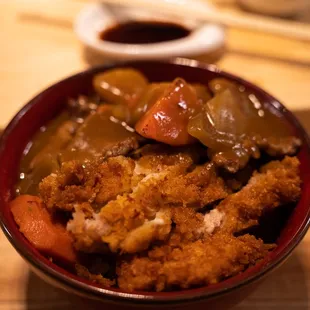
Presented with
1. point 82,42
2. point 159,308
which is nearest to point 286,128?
point 159,308

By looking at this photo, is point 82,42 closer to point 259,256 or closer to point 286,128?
point 286,128

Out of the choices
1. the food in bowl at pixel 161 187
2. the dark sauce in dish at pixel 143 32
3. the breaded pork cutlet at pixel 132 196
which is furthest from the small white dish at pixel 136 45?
the breaded pork cutlet at pixel 132 196

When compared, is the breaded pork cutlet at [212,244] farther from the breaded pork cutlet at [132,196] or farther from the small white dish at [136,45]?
the small white dish at [136,45]

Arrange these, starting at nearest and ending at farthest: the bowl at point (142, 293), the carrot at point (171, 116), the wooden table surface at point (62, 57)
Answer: the bowl at point (142, 293)
the carrot at point (171, 116)
the wooden table surface at point (62, 57)

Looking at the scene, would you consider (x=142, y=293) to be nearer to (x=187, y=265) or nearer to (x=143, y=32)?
(x=187, y=265)

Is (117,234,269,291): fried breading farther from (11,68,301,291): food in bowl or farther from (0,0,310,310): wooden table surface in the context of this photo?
(0,0,310,310): wooden table surface

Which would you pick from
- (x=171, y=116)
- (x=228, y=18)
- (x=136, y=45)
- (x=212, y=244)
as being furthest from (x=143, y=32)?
(x=212, y=244)

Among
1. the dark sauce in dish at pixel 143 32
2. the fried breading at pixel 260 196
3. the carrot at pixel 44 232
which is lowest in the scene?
the carrot at pixel 44 232
